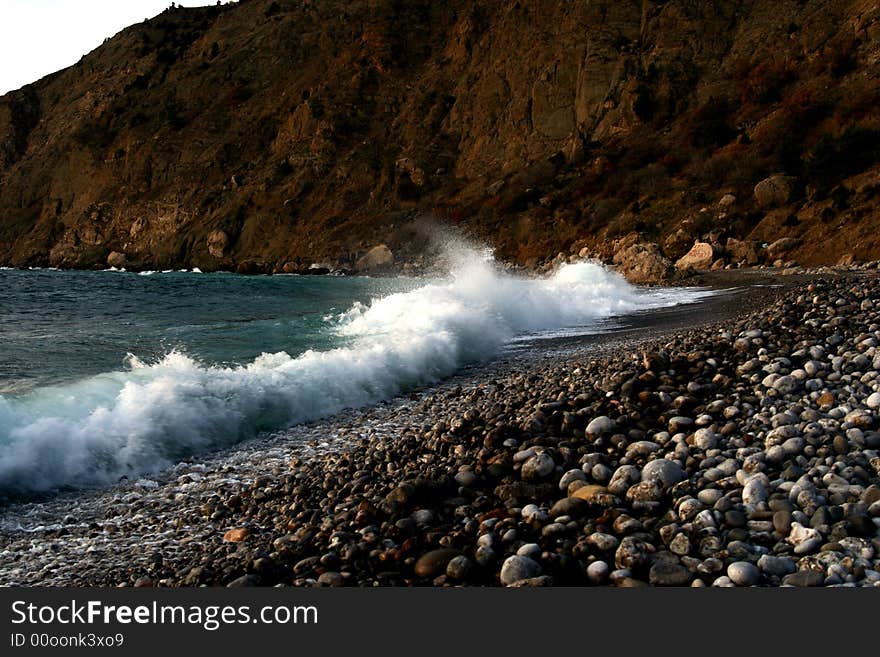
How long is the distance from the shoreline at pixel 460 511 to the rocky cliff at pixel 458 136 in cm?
1975

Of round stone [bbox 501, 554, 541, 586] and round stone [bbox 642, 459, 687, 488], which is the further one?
round stone [bbox 642, 459, 687, 488]

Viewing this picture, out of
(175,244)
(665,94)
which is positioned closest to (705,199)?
(665,94)

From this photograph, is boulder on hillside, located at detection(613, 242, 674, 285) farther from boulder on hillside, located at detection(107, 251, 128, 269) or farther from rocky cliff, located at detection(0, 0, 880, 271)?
Result: boulder on hillside, located at detection(107, 251, 128, 269)

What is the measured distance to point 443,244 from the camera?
4612 cm

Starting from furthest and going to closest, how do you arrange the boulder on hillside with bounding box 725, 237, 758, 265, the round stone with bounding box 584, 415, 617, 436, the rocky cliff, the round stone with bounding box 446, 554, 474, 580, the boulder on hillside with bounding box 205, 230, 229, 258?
the boulder on hillside with bounding box 205, 230, 229, 258
the rocky cliff
the boulder on hillside with bounding box 725, 237, 758, 265
the round stone with bounding box 584, 415, 617, 436
the round stone with bounding box 446, 554, 474, 580

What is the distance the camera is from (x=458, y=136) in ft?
183

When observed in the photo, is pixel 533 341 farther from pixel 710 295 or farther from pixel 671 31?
pixel 671 31

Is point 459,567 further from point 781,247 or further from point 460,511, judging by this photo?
point 781,247

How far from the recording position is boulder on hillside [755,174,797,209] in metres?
27.2

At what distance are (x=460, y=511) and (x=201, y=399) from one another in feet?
13.6

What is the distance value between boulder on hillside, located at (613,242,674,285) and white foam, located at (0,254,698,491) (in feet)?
43.9

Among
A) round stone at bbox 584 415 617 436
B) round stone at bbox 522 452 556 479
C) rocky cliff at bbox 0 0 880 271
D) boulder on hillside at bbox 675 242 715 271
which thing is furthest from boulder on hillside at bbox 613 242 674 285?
round stone at bbox 522 452 556 479

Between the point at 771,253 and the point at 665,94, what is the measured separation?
78.9ft

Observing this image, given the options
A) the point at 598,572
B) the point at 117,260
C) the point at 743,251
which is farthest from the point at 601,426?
the point at 117,260
